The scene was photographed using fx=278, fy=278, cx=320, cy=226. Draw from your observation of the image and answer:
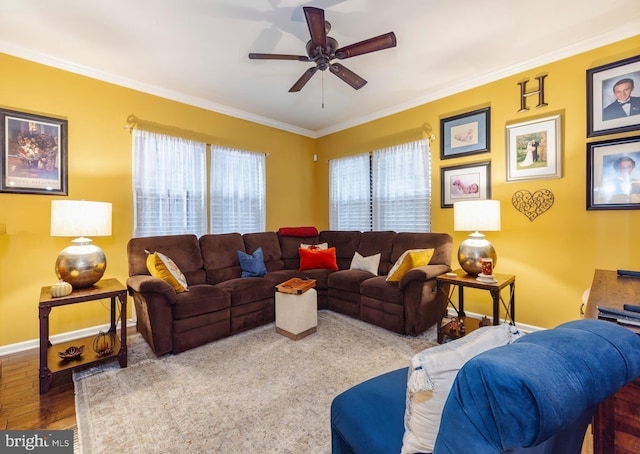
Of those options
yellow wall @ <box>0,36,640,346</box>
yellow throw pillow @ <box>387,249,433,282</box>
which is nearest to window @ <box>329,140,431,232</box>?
yellow wall @ <box>0,36,640,346</box>

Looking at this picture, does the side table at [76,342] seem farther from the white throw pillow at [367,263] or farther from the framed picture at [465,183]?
the framed picture at [465,183]

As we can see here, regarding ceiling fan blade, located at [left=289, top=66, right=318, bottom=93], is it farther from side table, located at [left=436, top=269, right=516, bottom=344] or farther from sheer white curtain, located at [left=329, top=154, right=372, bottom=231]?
side table, located at [left=436, top=269, right=516, bottom=344]

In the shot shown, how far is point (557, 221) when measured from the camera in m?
2.79

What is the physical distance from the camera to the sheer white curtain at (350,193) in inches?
179

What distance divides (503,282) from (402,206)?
1794 millimetres

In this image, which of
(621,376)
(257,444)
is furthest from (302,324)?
(621,376)

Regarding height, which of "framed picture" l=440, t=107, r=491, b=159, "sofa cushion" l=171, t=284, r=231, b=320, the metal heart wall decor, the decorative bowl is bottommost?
the decorative bowl

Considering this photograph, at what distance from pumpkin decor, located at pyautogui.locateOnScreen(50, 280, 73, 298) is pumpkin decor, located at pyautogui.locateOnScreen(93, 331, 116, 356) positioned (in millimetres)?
562

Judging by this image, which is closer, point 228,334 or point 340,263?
point 228,334

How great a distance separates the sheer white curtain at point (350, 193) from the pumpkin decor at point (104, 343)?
11.3ft

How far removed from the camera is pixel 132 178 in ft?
10.9

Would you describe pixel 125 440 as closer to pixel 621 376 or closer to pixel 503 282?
pixel 621 376

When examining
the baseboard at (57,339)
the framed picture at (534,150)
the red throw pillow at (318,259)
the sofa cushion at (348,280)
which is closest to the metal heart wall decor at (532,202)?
the framed picture at (534,150)

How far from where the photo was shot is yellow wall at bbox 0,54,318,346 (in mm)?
2643
